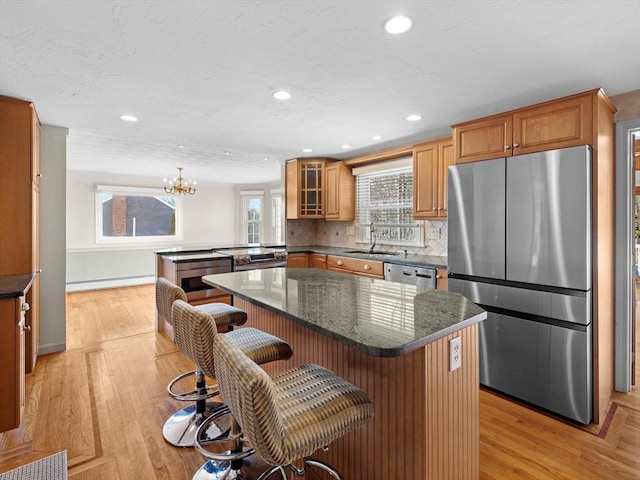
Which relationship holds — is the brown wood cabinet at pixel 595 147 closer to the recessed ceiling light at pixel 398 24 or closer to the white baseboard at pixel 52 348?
the recessed ceiling light at pixel 398 24

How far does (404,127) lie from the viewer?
3479 mm

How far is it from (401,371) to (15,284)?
261 cm

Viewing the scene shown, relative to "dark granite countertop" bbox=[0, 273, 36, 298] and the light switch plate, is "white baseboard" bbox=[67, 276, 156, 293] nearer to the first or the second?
"dark granite countertop" bbox=[0, 273, 36, 298]

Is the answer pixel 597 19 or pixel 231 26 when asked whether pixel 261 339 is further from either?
pixel 597 19

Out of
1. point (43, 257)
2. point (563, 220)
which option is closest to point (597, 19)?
point (563, 220)

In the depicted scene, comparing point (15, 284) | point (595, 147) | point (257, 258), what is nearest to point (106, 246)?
point (257, 258)

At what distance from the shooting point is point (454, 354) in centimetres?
136

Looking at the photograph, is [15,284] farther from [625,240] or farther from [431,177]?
[625,240]

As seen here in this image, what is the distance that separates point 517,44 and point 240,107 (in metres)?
2.05

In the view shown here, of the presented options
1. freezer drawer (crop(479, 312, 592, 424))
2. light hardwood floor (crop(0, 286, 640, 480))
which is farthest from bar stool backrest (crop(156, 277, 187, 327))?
freezer drawer (crop(479, 312, 592, 424))

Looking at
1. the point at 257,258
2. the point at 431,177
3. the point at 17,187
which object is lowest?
the point at 257,258

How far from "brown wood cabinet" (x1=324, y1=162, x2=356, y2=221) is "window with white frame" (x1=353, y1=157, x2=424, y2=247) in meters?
0.10

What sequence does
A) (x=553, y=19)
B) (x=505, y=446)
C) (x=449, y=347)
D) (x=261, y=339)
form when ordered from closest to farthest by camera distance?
1. (x=449, y=347)
2. (x=553, y=19)
3. (x=261, y=339)
4. (x=505, y=446)

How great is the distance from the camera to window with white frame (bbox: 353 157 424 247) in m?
4.44
